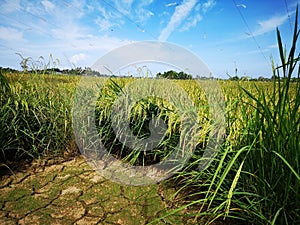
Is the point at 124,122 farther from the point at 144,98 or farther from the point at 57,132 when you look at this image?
the point at 57,132

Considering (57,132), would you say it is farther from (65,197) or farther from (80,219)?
(80,219)

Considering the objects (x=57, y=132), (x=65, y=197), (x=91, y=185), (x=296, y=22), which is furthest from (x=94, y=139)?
(x=296, y=22)

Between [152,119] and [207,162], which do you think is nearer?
[207,162]

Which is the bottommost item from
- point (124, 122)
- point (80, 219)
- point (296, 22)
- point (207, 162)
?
point (80, 219)

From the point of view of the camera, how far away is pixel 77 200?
154cm

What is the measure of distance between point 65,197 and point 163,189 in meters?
0.69

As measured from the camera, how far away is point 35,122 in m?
2.14

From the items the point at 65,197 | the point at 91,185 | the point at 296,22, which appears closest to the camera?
the point at 296,22

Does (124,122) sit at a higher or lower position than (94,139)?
higher

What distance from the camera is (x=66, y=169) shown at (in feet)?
6.39

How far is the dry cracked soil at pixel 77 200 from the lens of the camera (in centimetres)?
135

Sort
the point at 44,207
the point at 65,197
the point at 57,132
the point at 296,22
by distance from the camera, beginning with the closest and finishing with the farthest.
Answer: the point at 296,22, the point at 44,207, the point at 65,197, the point at 57,132

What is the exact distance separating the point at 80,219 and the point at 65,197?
0.28 meters

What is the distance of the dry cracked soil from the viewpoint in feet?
4.44
